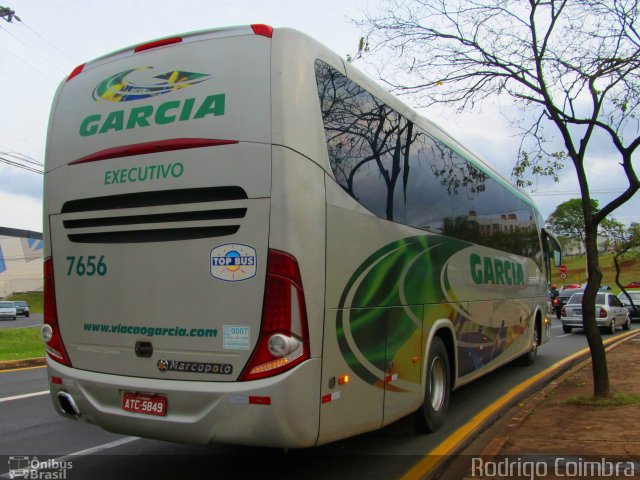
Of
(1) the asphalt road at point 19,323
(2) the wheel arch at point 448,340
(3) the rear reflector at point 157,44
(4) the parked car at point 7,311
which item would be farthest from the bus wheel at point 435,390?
(4) the parked car at point 7,311

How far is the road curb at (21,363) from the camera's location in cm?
1180

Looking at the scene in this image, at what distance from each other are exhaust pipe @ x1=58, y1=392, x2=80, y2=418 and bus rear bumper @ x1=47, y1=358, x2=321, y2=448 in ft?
1.59

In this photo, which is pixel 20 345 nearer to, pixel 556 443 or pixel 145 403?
pixel 145 403

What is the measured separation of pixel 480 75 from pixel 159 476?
6504 mm

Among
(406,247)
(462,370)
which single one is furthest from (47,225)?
(462,370)

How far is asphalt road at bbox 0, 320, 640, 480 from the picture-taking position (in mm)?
4965

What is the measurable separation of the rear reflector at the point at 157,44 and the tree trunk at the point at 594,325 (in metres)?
6.00

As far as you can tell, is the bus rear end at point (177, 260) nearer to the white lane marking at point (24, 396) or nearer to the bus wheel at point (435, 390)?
the bus wheel at point (435, 390)

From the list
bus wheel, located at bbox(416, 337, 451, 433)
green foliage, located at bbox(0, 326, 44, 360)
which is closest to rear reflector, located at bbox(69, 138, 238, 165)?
bus wheel, located at bbox(416, 337, 451, 433)

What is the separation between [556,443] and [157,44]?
5.27m

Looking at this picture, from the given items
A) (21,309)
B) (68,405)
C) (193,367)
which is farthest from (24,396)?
(21,309)

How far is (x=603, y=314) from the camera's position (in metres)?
20.5

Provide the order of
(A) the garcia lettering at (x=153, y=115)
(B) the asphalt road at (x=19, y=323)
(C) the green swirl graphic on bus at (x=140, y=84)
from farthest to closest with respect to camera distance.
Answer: (B) the asphalt road at (x=19, y=323), (C) the green swirl graphic on bus at (x=140, y=84), (A) the garcia lettering at (x=153, y=115)

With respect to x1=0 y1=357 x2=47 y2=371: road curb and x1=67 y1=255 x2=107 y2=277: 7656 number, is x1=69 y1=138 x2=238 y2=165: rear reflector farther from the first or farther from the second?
x1=0 y1=357 x2=47 y2=371: road curb
